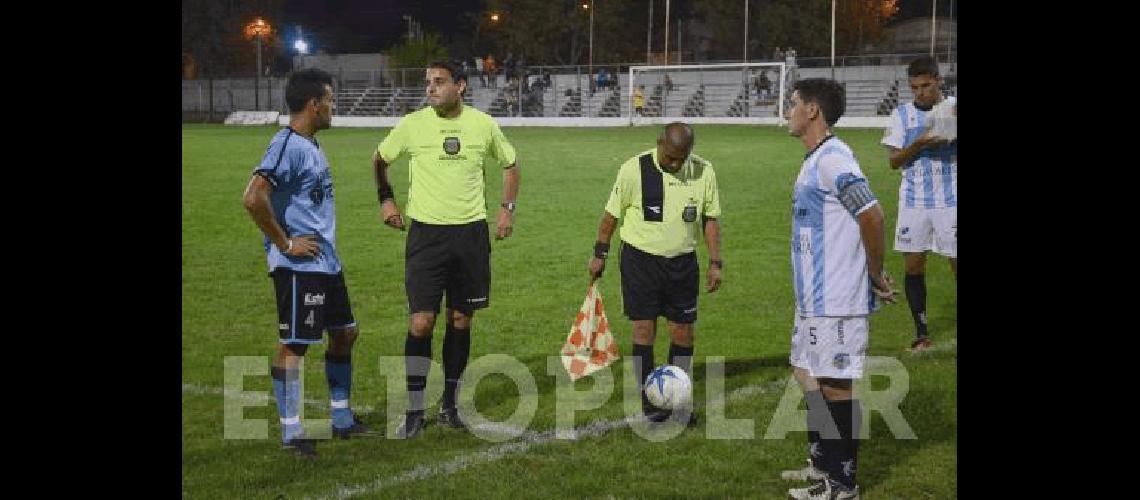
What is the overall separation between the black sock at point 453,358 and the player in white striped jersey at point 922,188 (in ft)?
13.3

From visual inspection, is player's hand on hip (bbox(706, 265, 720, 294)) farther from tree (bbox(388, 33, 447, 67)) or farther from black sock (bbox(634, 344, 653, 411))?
tree (bbox(388, 33, 447, 67))

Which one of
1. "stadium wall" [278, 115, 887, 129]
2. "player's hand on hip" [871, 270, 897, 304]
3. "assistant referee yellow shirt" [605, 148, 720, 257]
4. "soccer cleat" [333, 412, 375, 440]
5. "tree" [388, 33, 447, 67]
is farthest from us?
"tree" [388, 33, 447, 67]

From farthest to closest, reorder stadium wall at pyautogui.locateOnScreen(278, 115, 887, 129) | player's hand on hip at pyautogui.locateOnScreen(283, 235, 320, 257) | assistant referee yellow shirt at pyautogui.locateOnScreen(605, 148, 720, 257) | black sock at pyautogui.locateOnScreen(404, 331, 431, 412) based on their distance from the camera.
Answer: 1. stadium wall at pyautogui.locateOnScreen(278, 115, 887, 129)
2. assistant referee yellow shirt at pyautogui.locateOnScreen(605, 148, 720, 257)
3. black sock at pyautogui.locateOnScreen(404, 331, 431, 412)
4. player's hand on hip at pyautogui.locateOnScreen(283, 235, 320, 257)

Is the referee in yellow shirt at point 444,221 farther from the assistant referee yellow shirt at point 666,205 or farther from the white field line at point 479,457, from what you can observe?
the assistant referee yellow shirt at point 666,205

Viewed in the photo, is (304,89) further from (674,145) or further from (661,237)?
(661,237)

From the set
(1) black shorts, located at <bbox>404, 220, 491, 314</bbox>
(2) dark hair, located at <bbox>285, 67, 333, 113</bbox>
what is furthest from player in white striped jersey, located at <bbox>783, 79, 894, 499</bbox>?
(2) dark hair, located at <bbox>285, 67, 333, 113</bbox>

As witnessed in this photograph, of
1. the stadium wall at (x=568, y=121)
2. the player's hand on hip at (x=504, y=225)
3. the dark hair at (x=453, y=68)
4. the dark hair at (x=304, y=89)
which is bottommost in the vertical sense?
the player's hand on hip at (x=504, y=225)

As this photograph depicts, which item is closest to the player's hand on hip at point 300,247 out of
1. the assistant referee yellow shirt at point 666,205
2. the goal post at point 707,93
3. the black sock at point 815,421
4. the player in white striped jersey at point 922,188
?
the assistant referee yellow shirt at point 666,205

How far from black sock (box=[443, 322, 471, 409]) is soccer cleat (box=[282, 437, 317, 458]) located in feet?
3.34

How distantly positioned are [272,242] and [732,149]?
23.9m

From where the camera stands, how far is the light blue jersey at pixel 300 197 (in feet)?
21.4

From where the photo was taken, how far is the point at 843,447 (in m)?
5.83

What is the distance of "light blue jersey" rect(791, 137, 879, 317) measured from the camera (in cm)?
570

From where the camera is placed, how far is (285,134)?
656 centimetres
